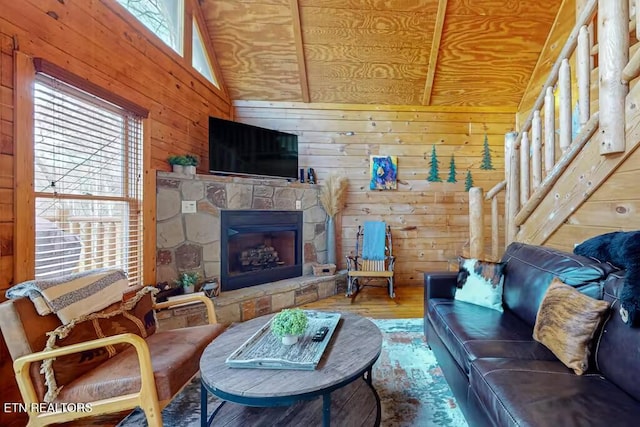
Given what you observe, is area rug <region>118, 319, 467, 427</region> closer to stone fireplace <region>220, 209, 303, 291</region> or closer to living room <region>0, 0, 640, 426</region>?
living room <region>0, 0, 640, 426</region>

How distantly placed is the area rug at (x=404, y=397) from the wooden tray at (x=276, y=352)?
541mm

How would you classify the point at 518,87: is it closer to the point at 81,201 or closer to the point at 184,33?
the point at 184,33

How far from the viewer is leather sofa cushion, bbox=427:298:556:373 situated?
140cm

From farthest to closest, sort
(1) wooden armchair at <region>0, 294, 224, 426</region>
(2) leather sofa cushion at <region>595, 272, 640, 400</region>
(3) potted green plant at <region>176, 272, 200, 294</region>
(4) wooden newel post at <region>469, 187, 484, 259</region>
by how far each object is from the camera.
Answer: (4) wooden newel post at <region>469, 187, 484, 259</region>
(3) potted green plant at <region>176, 272, 200, 294</region>
(1) wooden armchair at <region>0, 294, 224, 426</region>
(2) leather sofa cushion at <region>595, 272, 640, 400</region>

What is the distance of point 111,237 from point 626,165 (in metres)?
3.40

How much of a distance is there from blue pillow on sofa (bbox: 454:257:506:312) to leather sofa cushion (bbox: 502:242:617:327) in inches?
2.4

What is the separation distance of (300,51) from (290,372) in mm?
3420

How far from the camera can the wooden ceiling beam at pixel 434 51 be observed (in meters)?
3.15

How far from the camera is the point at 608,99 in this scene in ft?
5.64

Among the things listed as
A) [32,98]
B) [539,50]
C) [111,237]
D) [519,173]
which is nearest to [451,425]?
[519,173]

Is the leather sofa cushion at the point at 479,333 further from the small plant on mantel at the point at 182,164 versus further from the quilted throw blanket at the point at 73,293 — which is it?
the small plant on mantel at the point at 182,164

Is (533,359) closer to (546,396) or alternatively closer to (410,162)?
(546,396)

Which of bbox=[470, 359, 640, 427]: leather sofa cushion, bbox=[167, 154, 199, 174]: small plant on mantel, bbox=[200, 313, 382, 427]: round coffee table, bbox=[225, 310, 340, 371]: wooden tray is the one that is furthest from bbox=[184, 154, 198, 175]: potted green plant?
bbox=[470, 359, 640, 427]: leather sofa cushion

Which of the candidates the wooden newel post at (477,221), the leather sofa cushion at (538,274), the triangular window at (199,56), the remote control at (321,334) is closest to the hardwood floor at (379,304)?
the wooden newel post at (477,221)
